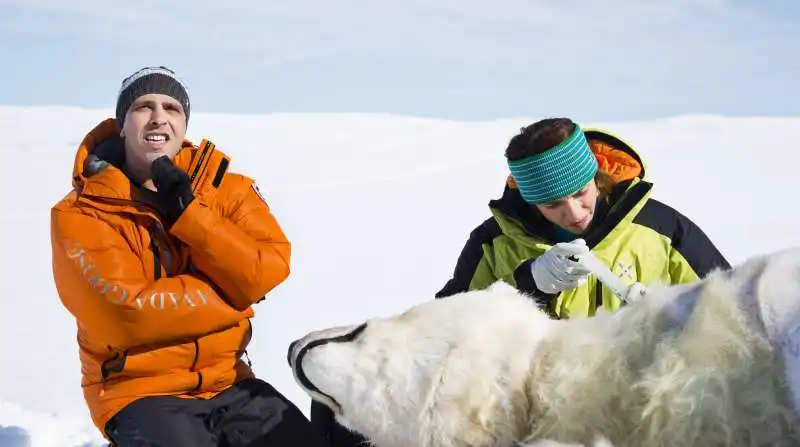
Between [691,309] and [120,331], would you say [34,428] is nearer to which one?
[120,331]

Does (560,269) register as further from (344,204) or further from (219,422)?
(344,204)

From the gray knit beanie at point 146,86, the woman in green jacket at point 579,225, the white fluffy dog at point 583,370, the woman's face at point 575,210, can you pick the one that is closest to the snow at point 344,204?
the gray knit beanie at point 146,86

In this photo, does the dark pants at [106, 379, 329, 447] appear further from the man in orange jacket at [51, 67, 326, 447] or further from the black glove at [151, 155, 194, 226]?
the black glove at [151, 155, 194, 226]

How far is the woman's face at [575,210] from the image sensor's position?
9.13 feet

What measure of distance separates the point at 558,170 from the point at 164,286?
4.33 ft

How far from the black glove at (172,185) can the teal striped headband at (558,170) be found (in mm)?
1097

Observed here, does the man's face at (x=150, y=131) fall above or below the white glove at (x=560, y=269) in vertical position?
above

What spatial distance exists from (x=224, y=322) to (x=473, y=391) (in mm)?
1318

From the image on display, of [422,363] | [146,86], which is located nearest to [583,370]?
[422,363]

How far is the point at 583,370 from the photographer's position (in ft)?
5.06

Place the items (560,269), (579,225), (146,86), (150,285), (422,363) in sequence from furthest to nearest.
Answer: (146,86) → (579,225) → (150,285) → (560,269) → (422,363)

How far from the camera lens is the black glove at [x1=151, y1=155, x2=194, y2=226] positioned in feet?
8.79

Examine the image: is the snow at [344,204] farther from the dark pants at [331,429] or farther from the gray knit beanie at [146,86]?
the gray knit beanie at [146,86]

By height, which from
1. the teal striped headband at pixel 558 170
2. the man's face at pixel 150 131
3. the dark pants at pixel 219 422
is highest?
the man's face at pixel 150 131
